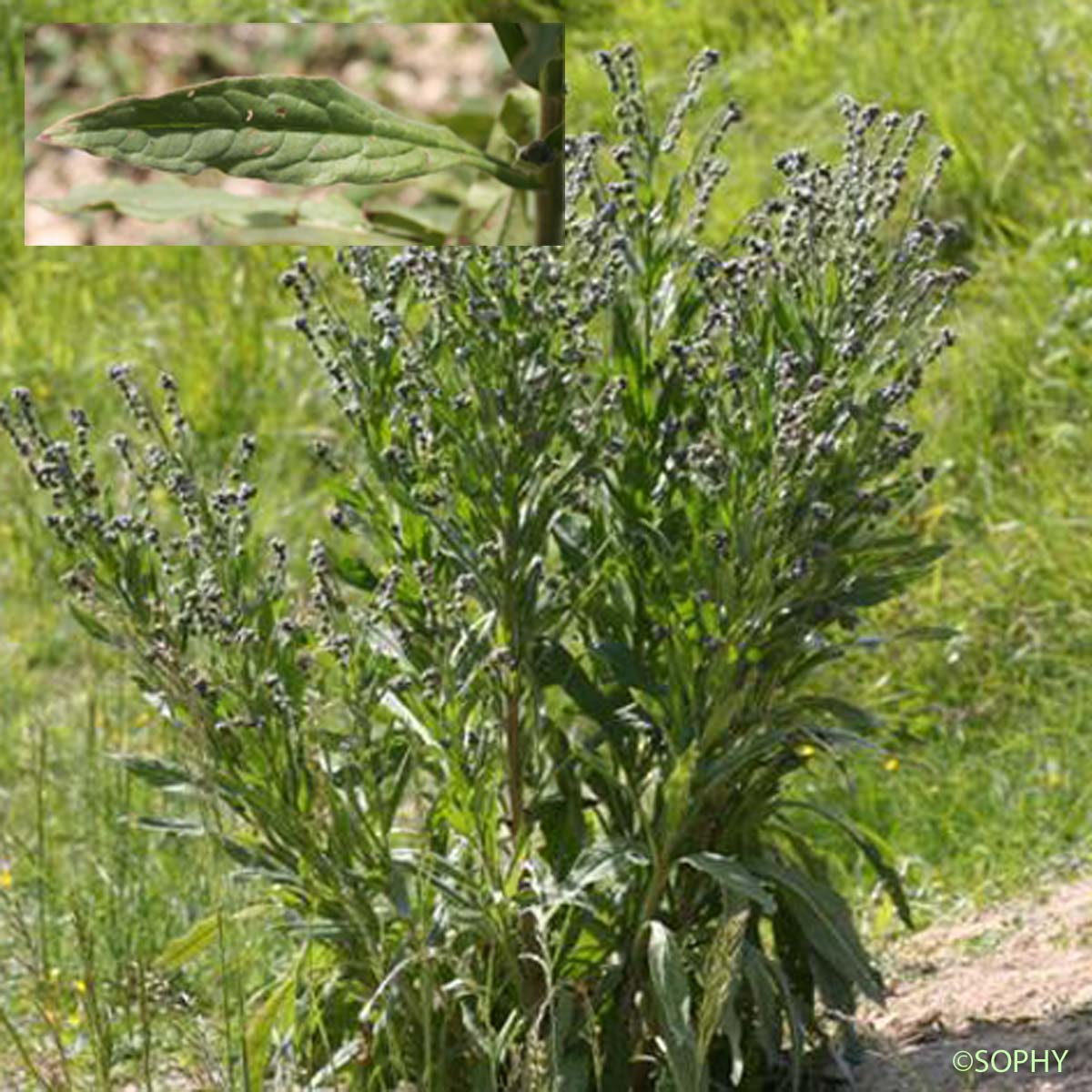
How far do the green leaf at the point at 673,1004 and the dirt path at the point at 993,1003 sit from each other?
0.43 metres

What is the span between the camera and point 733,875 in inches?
128

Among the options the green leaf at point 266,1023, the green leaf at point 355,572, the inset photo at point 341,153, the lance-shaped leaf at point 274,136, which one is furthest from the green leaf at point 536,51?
the green leaf at point 266,1023

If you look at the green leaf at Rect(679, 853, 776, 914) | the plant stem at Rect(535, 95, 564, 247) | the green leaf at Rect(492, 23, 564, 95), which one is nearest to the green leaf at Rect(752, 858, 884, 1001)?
the green leaf at Rect(679, 853, 776, 914)

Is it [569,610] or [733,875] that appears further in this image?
[569,610]

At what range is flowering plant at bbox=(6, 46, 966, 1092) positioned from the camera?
3283mm

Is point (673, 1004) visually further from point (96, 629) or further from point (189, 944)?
point (96, 629)

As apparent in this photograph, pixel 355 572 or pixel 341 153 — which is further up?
pixel 341 153

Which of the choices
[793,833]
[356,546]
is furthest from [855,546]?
[356,546]

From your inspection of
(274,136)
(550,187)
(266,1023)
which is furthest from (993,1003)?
(274,136)

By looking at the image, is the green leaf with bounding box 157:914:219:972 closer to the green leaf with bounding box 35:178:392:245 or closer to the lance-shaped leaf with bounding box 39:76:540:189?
the green leaf with bounding box 35:178:392:245

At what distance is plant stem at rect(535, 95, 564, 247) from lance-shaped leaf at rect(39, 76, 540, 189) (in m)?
0.03

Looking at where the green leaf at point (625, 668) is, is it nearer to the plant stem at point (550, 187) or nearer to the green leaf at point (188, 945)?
the green leaf at point (188, 945)

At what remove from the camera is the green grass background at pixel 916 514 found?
15.3ft

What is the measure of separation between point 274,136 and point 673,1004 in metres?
1.27
